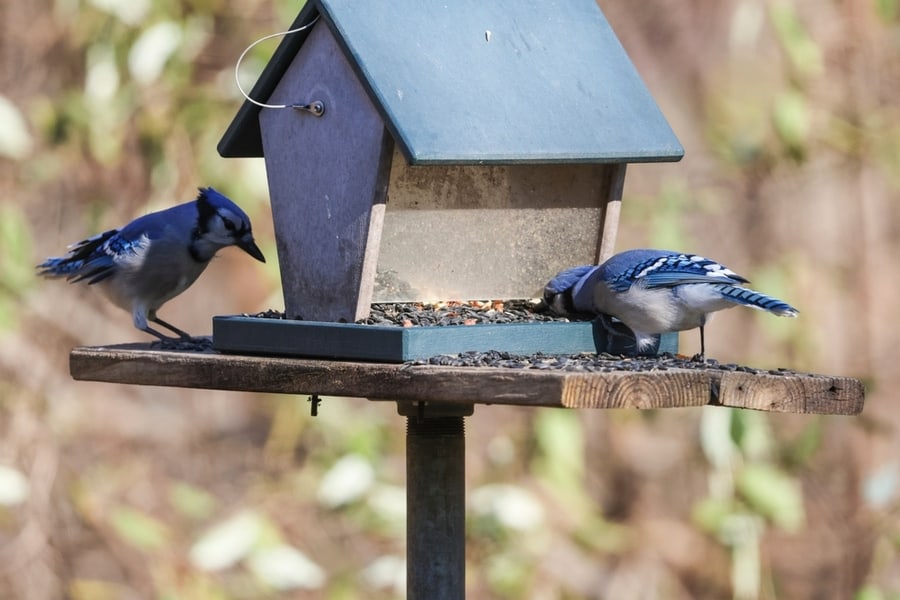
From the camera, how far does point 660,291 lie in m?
3.27

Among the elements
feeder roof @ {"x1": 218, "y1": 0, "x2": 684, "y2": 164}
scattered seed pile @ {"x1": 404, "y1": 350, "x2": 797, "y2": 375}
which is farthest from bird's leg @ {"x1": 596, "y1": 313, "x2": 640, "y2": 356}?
feeder roof @ {"x1": 218, "y1": 0, "x2": 684, "y2": 164}

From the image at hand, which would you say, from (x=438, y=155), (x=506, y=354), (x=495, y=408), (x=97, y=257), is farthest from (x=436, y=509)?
(x=495, y=408)

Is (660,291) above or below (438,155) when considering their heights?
below

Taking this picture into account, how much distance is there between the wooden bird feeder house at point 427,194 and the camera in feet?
10.3

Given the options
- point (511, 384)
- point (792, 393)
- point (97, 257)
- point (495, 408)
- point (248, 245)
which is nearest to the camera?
point (511, 384)

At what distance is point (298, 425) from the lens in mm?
6137

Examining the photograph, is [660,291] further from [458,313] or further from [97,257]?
[97,257]

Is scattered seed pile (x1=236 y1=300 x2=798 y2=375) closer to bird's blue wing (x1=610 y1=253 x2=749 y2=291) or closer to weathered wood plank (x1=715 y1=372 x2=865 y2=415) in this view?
weathered wood plank (x1=715 y1=372 x2=865 y2=415)

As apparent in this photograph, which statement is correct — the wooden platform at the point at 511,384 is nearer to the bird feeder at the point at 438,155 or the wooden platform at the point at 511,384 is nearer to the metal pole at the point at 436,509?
the bird feeder at the point at 438,155

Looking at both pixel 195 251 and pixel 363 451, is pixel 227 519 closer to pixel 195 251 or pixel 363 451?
pixel 363 451

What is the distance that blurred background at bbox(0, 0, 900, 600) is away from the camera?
566 cm

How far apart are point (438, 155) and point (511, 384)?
24.8 inches

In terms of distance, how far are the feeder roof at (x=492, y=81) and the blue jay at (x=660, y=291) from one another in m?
0.30

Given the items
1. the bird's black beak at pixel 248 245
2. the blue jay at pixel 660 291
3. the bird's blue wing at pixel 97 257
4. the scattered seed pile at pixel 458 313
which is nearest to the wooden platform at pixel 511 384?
the scattered seed pile at pixel 458 313
